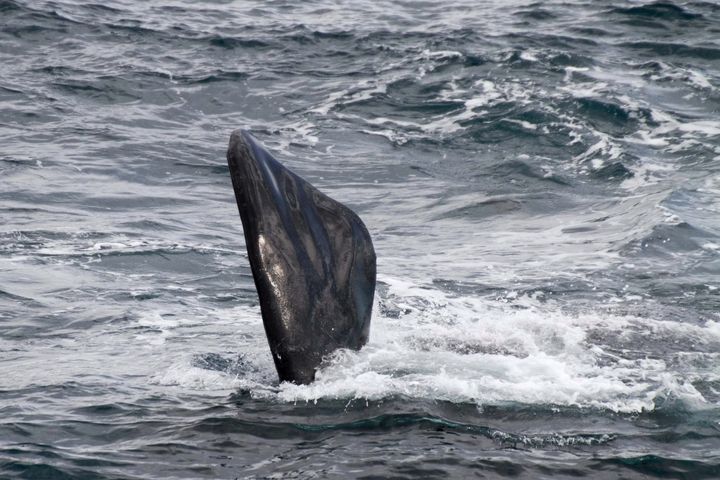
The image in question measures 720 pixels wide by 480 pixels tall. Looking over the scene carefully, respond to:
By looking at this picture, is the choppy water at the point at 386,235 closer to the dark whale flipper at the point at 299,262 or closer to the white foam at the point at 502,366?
the white foam at the point at 502,366

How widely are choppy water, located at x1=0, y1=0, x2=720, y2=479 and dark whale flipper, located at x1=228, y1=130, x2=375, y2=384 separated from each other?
261 mm

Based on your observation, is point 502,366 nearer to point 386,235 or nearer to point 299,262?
point 299,262

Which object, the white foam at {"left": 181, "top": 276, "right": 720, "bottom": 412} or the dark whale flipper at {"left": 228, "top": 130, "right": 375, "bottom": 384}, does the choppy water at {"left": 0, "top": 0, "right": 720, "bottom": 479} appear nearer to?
the white foam at {"left": 181, "top": 276, "right": 720, "bottom": 412}

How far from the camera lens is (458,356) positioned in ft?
27.9

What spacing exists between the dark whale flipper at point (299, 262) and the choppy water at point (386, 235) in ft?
0.86

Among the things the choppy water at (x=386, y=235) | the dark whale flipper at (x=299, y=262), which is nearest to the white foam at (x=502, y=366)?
the choppy water at (x=386, y=235)

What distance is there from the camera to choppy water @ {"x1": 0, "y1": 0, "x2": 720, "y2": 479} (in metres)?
7.06

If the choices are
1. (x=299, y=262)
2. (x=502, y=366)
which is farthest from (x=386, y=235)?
(x=299, y=262)

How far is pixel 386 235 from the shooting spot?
1395 cm

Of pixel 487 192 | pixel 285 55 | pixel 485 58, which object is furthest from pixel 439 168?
pixel 285 55

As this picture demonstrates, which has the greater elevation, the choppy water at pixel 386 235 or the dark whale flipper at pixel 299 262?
the dark whale flipper at pixel 299 262

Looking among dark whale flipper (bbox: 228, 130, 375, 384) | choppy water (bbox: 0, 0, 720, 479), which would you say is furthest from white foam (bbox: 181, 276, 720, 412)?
dark whale flipper (bbox: 228, 130, 375, 384)

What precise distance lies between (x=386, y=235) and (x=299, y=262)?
21.0ft

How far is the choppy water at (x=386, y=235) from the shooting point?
23.2ft
